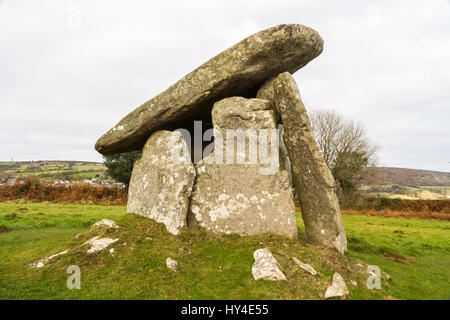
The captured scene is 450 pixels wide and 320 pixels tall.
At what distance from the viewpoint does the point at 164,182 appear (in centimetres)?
708

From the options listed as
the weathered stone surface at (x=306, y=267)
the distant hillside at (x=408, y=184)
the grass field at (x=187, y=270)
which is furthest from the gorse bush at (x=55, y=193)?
the distant hillside at (x=408, y=184)

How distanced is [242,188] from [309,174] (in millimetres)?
1818

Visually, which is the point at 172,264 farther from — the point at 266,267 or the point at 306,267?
the point at 306,267

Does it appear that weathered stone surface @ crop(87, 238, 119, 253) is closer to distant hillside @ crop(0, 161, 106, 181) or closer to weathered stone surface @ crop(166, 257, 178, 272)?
weathered stone surface @ crop(166, 257, 178, 272)

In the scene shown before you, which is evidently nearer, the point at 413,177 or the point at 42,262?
the point at 42,262

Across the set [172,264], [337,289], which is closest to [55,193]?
[172,264]

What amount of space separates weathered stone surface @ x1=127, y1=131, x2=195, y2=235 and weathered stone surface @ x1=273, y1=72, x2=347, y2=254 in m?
2.92

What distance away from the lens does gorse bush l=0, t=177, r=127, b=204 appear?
21.2 m

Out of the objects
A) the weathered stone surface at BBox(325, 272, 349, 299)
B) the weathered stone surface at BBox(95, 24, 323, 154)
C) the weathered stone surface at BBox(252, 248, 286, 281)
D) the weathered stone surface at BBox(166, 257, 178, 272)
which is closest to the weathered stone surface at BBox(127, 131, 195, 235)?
the weathered stone surface at BBox(95, 24, 323, 154)

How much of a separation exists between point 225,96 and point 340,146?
2709cm

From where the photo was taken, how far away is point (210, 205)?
698cm
